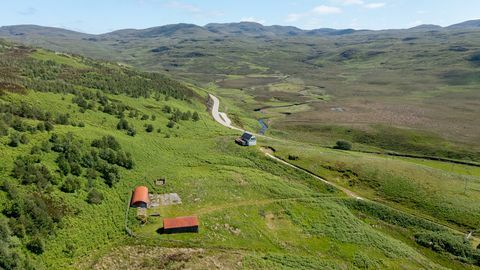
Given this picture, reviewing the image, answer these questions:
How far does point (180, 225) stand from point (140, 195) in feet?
33.2

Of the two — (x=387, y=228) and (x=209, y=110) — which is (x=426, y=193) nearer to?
(x=387, y=228)

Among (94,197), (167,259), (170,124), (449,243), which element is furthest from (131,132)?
(449,243)

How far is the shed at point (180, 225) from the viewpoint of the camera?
52938 mm

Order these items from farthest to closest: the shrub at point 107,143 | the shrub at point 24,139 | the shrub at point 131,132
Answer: the shrub at point 131,132 → the shrub at point 107,143 → the shrub at point 24,139

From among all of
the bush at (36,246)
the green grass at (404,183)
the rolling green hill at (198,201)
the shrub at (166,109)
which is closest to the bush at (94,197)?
the rolling green hill at (198,201)

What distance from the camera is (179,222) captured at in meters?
53.8

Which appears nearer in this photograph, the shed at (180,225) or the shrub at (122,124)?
the shed at (180,225)

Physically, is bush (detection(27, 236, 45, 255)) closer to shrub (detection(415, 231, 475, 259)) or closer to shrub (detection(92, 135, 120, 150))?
shrub (detection(92, 135, 120, 150))

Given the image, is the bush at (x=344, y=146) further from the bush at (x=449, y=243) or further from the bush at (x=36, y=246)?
the bush at (x=36, y=246)

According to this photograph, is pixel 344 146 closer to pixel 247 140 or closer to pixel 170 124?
pixel 247 140

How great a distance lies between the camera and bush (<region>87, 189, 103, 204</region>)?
5445cm

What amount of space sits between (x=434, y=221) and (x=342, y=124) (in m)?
77.9

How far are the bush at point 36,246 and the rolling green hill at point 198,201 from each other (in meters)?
0.10

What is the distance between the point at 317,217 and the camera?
212 feet
